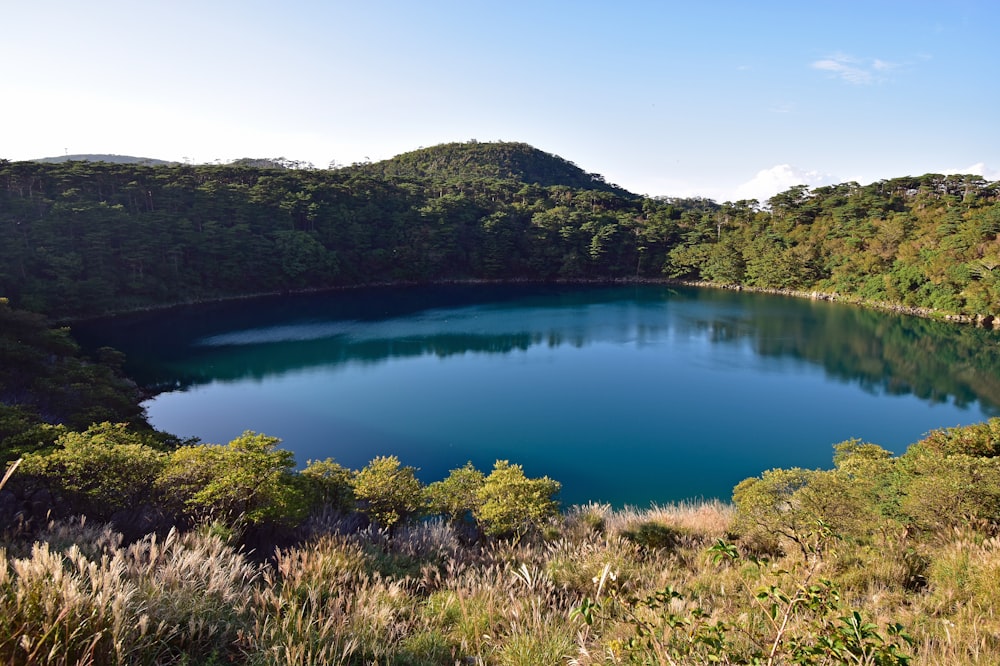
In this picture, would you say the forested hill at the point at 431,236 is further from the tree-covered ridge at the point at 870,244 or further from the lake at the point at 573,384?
the lake at the point at 573,384

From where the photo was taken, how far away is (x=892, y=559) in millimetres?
4648

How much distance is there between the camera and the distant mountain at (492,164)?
77250 millimetres

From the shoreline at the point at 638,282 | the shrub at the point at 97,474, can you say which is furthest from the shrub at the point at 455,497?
the shoreline at the point at 638,282

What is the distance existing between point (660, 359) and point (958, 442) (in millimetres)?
15408

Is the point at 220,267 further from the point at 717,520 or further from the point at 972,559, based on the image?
the point at 972,559

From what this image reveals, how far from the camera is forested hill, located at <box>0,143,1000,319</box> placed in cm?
2900

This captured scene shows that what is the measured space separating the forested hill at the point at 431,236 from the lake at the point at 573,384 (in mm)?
3222

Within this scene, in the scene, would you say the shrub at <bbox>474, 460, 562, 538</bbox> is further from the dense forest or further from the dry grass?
the dry grass

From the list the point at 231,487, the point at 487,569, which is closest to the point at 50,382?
the point at 231,487

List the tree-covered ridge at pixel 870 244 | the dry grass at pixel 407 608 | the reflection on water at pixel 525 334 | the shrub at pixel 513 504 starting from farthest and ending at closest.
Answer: the tree-covered ridge at pixel 870 244 → the reflection on water at pixel 525 334 → the shrub at pixel 513 504 → the dry grass at pixel 407 608

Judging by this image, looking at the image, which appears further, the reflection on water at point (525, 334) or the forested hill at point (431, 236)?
the forested hill at point (431, 236)

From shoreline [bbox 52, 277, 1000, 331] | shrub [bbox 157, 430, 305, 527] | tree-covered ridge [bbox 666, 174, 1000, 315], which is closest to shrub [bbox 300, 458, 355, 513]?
shrub [bbox 157, 430, 305, 527]

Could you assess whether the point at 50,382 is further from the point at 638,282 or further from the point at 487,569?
the point at 638,282

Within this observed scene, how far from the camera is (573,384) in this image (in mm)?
20000
